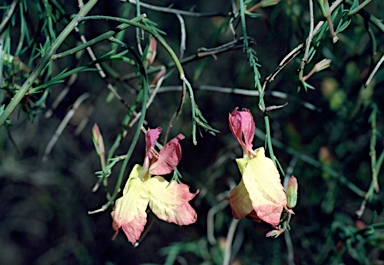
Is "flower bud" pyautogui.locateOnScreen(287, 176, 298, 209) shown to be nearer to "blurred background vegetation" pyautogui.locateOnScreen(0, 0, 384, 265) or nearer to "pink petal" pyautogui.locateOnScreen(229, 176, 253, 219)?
"pink petal" pyautogui.locateOnScreen(229, 176, 253, 219)

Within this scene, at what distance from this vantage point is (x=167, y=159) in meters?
0.76

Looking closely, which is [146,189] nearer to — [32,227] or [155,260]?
[155,260]

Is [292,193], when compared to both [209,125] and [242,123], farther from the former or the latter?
[209,125]

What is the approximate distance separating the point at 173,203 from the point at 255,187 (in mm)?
96

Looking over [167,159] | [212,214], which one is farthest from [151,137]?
[212,214]

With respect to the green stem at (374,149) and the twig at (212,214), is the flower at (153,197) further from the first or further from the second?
the twig at (212,214)

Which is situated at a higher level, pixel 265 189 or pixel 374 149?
pixel 265 189

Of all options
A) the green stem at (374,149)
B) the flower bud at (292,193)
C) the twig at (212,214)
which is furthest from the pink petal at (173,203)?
the twig at (212,214)

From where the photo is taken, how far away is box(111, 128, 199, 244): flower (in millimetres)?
727

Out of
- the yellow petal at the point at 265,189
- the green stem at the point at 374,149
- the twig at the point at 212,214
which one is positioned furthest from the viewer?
the twig at the point at 212,214

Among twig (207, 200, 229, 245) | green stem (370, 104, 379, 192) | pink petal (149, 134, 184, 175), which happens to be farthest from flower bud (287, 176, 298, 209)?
twig (207, 200, 229, 245)

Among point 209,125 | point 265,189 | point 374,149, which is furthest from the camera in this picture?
point 209,125

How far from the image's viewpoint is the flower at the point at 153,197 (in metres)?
0.73

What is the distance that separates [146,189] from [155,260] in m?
1.15
